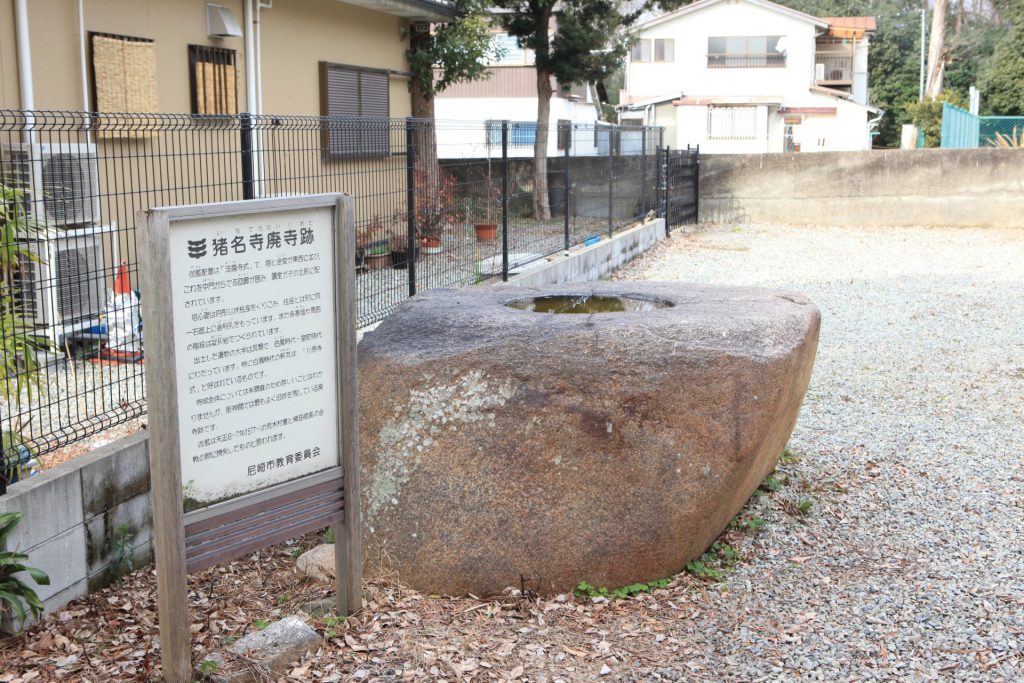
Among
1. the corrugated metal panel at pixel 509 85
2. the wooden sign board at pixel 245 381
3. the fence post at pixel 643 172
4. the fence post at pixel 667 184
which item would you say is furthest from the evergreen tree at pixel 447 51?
the corrugated metal panel at pixel 509 85

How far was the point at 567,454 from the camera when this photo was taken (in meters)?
4.31

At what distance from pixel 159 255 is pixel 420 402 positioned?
5.28 ft

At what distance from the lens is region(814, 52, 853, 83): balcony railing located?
47.2 meters

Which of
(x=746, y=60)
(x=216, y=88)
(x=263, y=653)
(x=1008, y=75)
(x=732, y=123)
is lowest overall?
(x=263, y=653)

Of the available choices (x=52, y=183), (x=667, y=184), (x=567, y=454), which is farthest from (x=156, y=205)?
(x=667, y=184)

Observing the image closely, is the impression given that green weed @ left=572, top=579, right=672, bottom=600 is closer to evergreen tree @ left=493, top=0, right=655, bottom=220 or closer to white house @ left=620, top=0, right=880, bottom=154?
evergreen tree @ left=493, top=0, right=655, bottom=220

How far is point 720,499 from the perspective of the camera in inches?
174

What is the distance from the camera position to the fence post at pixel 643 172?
16.4 m

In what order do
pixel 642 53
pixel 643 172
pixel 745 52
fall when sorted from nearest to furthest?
pixel 643 172
pixel 745 52
pixel 642 53

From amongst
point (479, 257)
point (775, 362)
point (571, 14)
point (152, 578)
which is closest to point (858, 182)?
point (571, 14)

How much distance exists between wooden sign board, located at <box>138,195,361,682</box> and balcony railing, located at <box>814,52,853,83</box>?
46800 millimetres

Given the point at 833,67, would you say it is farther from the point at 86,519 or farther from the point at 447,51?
the point at 86,519

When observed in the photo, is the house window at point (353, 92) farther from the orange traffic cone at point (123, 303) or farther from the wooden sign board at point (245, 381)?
the wooden sign board at point (245, 381)

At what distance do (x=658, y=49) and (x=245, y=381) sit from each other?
4069 centimetres
